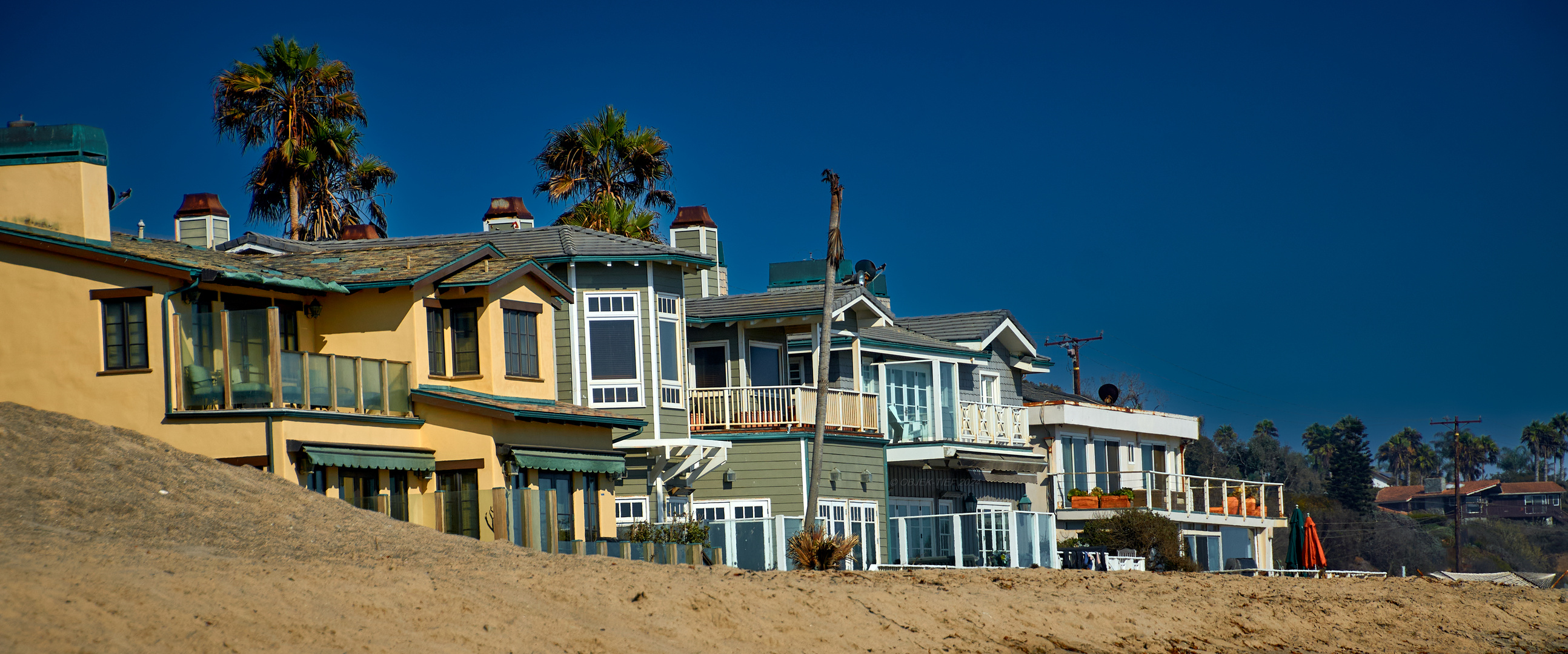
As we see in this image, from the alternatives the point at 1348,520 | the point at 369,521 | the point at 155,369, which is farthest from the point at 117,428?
the point at 1348,520

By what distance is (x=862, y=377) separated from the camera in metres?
36.2

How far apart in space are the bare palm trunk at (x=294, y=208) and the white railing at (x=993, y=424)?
16.0 meters

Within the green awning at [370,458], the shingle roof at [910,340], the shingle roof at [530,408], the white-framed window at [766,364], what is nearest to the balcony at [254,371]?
the green awning at [370,458]

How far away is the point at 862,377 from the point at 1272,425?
127713mm

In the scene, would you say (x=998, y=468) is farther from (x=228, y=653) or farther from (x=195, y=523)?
(x=228, y=653)

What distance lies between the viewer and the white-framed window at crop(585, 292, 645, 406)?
30.1m

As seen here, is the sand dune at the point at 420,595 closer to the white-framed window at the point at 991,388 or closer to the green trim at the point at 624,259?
the green trim at the point at 624,259

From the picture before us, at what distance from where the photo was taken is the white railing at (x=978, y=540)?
3105 centimetres

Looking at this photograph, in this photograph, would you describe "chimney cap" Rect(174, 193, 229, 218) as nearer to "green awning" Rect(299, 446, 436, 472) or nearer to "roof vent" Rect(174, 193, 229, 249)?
"roof vent" Rect(174, 193, 229, 249)

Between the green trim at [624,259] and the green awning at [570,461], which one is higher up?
the green trim at [624,259]

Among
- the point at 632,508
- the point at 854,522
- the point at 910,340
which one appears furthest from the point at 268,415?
the point at 910,340

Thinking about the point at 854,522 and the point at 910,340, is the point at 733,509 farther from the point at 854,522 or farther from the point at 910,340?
the point at 910,340

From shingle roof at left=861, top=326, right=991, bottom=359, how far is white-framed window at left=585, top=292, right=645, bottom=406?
665cm

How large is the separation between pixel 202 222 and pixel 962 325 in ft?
60.0
